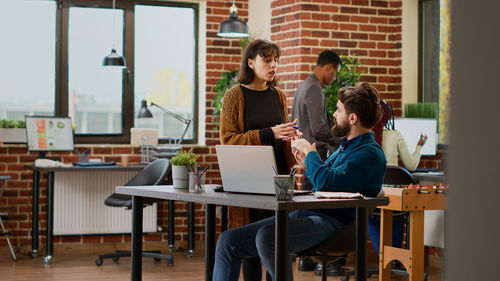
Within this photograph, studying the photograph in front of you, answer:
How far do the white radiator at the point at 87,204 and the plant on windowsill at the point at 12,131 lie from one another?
0.46 m

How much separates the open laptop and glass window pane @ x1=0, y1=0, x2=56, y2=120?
3949mm

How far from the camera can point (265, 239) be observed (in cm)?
254

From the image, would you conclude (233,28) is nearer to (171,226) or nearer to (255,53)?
(171,226)

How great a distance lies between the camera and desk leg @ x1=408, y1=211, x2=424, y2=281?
11.9ft

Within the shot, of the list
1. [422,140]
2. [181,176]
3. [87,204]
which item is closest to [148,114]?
[87,204]

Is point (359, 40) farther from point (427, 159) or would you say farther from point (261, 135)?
point (261, 135)

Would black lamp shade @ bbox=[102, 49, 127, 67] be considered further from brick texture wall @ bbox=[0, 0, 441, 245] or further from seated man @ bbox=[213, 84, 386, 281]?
seated man @ bbox=[213, 84, 386, 281]

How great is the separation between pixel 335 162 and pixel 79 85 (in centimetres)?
405

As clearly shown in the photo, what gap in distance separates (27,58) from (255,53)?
3.67 metres

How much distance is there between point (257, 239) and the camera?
2.58m

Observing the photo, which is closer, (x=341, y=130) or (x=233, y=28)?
(x=341, y=130)

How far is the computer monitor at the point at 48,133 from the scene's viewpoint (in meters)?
5.59

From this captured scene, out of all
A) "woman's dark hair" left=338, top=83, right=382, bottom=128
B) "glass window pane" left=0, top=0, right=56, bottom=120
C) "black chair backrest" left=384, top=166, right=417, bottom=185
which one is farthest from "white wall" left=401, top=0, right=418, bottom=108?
"woman's dark hair" left=338, top=83, right=382, bottom=128

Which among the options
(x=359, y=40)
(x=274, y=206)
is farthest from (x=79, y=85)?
(x=274, y=206)
